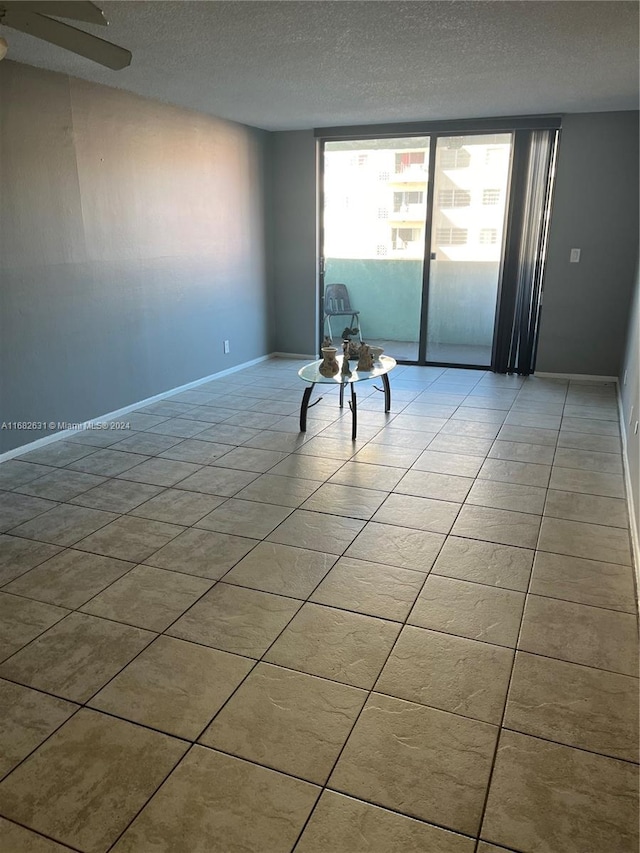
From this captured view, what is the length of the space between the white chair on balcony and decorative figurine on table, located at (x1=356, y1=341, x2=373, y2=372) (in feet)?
7.65

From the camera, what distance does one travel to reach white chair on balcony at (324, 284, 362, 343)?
645 centimetres

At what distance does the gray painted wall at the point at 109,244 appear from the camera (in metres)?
3.58

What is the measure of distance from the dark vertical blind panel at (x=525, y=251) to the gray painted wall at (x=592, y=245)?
0.32 ft

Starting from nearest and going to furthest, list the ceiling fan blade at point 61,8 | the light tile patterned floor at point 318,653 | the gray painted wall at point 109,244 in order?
the light tile patterned floor at point 318,653, the ceiling fan blade at point 61,8, the gray painted wall at point 109,244

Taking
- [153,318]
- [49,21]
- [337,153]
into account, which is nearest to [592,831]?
[49,21]

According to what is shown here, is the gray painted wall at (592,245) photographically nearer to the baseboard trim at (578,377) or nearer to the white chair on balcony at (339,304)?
the baseboard trim at (578,377)

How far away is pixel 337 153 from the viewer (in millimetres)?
6031

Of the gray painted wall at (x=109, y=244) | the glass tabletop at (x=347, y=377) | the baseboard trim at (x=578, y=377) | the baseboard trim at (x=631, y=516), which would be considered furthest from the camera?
the baseboard trim at (x=578, y=377)

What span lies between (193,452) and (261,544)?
131cm

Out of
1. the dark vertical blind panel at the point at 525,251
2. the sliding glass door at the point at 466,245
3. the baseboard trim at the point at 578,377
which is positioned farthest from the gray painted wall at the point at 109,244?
the baseboard trim at the point at 578,377

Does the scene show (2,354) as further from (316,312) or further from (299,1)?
(316,312)

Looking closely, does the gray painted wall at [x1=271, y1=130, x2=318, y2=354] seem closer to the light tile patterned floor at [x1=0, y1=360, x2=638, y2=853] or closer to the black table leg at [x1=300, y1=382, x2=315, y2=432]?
the black table leg at [x1=300, y1=382, x2=315, y2=432]

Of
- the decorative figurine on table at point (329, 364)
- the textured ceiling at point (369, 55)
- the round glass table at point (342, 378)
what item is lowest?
the round glass table at point (342, 378)

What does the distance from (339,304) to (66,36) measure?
4479 mm
